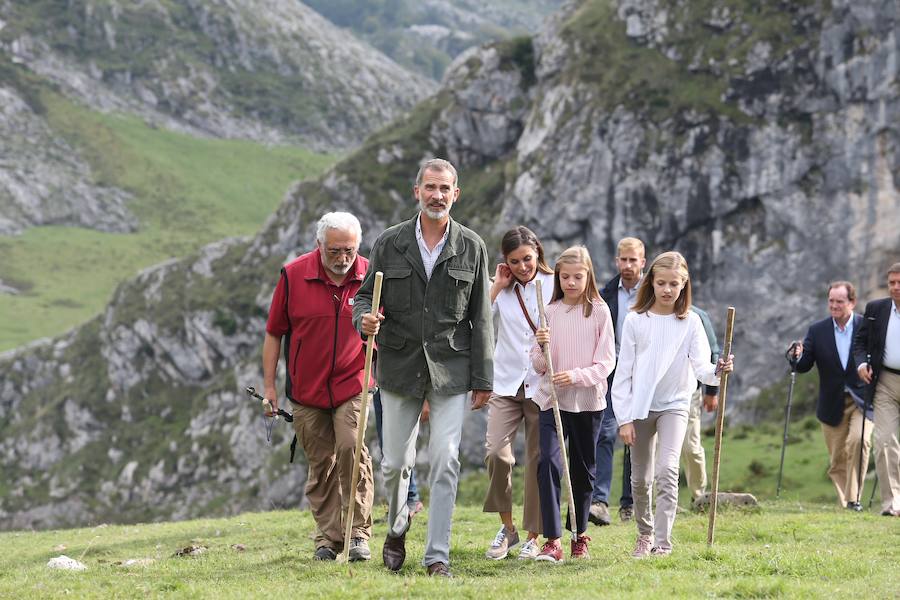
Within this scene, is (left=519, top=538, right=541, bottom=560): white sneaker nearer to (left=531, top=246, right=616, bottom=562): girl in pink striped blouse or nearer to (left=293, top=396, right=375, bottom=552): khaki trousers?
(left=531, top=246, right=616, bottom=562): girl in pink striped blouse

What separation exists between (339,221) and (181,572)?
418cm

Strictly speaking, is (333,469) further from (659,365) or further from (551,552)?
(659,365)

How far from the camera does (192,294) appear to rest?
108125 millimetres

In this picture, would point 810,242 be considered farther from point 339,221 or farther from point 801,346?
point 339,221

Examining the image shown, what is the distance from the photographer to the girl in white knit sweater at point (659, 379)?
34.1 ft

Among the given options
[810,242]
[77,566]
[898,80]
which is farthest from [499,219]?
[77,566]

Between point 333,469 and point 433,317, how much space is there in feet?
9.04

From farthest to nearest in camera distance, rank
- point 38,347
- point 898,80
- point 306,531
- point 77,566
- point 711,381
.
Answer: point 38,347 → point 898,80 → point 306,531 → point 77,566 → point 711,381

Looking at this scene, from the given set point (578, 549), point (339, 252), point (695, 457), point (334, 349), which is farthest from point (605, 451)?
point (339, 252)

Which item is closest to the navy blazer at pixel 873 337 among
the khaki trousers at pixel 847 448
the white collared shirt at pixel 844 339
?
the white collared shirt at pixel 844 339

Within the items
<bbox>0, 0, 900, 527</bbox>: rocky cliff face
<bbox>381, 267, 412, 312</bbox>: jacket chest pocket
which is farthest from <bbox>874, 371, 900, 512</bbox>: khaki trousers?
<bbox>0, 0, 900, 527</bbox>: rocky cliff face

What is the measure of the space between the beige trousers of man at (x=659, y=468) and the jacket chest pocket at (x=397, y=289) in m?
2.83

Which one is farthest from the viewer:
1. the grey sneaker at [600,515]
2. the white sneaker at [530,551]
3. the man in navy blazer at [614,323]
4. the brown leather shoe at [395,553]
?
the grey sneaker at [600,515]

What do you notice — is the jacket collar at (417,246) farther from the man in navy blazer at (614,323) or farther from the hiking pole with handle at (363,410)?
the man in navy blazer at (614,323)
